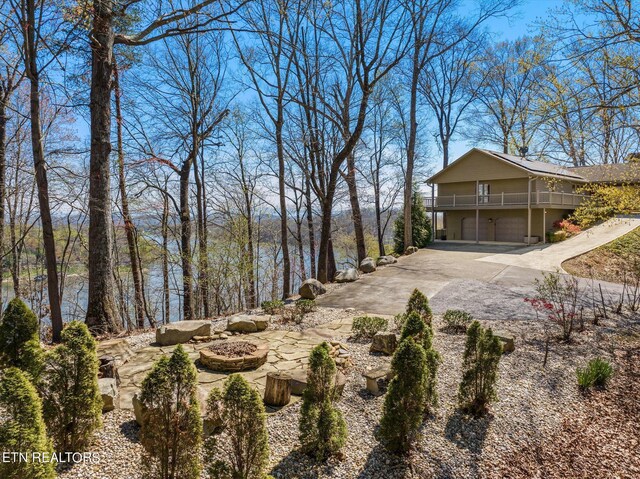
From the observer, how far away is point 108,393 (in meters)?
3.42

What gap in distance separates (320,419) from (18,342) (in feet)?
10.1

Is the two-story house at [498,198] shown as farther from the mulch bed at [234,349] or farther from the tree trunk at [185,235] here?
the mulch bed at [234,349]

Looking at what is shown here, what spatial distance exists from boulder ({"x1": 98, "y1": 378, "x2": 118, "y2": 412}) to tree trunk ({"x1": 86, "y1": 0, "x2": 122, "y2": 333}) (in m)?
3.19

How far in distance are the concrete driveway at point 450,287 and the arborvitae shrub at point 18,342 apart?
5.94 m

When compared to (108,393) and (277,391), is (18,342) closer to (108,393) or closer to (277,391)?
(108,393)

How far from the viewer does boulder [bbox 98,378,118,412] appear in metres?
3.36

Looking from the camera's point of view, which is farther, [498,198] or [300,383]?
[498,198]

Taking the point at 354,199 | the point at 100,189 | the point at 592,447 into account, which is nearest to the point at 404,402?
the point at 592,447

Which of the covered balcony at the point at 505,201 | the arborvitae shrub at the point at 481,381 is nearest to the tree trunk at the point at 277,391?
the arborvitae shrub at the point at 481,381

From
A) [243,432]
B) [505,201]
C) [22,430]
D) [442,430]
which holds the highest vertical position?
[505,201]

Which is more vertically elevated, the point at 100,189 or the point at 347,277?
the point at 100,189

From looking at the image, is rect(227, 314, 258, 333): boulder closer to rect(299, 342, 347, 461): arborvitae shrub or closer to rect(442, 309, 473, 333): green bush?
rect(299, 342, 347, 461): arborvitae shrub

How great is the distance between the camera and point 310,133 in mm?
13664

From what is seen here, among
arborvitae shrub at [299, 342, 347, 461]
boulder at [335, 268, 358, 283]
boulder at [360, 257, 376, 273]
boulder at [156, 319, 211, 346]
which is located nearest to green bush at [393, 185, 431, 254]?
boulder at [360, 257, 376, 273]
